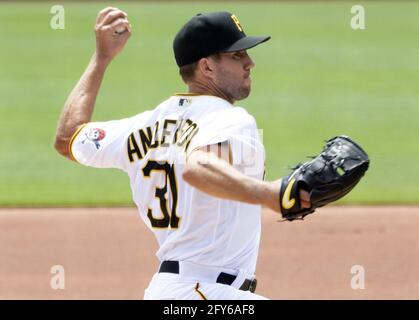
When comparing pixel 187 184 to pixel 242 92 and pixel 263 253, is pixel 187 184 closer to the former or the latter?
pixel 242 92

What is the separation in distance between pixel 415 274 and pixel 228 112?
4.53 meters

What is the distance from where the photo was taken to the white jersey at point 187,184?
11.6ft

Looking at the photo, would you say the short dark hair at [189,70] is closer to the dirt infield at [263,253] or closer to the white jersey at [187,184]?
the white jersey at [187,184]

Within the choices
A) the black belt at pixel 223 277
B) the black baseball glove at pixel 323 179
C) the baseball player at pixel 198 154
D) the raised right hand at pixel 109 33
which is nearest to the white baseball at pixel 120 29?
the raised right hand at pixel 109 33

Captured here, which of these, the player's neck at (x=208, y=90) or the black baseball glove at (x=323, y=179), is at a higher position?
the player's neck at (x=208, y=90)

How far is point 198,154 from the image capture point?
340cm

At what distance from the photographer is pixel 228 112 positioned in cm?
361

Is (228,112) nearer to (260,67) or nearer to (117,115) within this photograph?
(117,115)

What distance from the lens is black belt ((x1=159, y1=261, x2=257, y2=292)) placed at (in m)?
3.68

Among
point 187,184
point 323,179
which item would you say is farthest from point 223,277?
point 323,179

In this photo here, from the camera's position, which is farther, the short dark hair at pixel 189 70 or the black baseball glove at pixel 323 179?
the short dark hair at pixel 189 70

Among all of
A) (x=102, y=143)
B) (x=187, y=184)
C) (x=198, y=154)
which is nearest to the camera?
(x=198, y=154)

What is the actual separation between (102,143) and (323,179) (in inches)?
45.0

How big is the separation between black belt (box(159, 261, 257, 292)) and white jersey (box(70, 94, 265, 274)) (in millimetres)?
33
